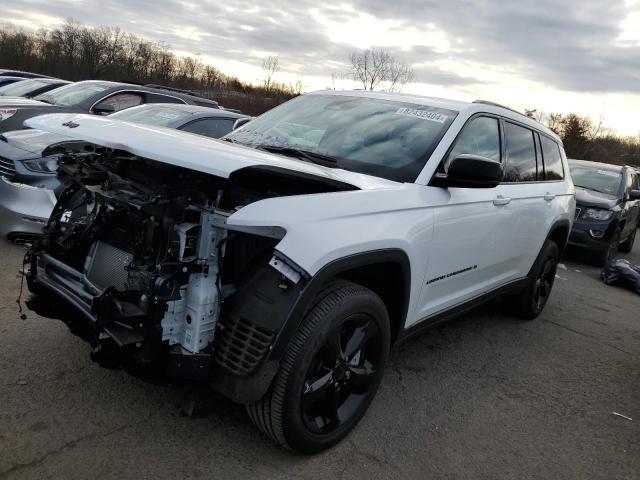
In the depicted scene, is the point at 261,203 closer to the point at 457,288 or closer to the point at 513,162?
the point at 457,288

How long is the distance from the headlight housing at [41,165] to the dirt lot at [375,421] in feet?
3.73

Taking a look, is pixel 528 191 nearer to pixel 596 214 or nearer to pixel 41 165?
pixel 41 165

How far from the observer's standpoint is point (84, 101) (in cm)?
823

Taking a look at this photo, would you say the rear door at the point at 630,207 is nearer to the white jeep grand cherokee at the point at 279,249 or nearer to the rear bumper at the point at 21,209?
the white jeep grand cherokee at the point at 279,249

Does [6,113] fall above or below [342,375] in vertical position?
above

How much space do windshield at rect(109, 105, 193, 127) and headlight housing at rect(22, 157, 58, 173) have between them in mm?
1805

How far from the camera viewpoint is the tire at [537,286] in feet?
16.3

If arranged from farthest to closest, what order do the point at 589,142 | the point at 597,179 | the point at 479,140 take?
the point at 589,142 < the point at 597,179 < the point at 479,140

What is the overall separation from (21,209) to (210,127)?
9.14 ft

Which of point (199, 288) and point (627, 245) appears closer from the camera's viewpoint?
point (199, 288)

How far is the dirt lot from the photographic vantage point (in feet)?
8.24

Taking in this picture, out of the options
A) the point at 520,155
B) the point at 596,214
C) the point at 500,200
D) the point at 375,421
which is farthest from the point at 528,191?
the point at 596,214

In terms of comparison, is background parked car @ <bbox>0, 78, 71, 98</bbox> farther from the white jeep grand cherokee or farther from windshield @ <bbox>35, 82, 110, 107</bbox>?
the white jeep grand cherokee

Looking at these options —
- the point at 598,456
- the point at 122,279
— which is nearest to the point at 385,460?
the point at 598,456
